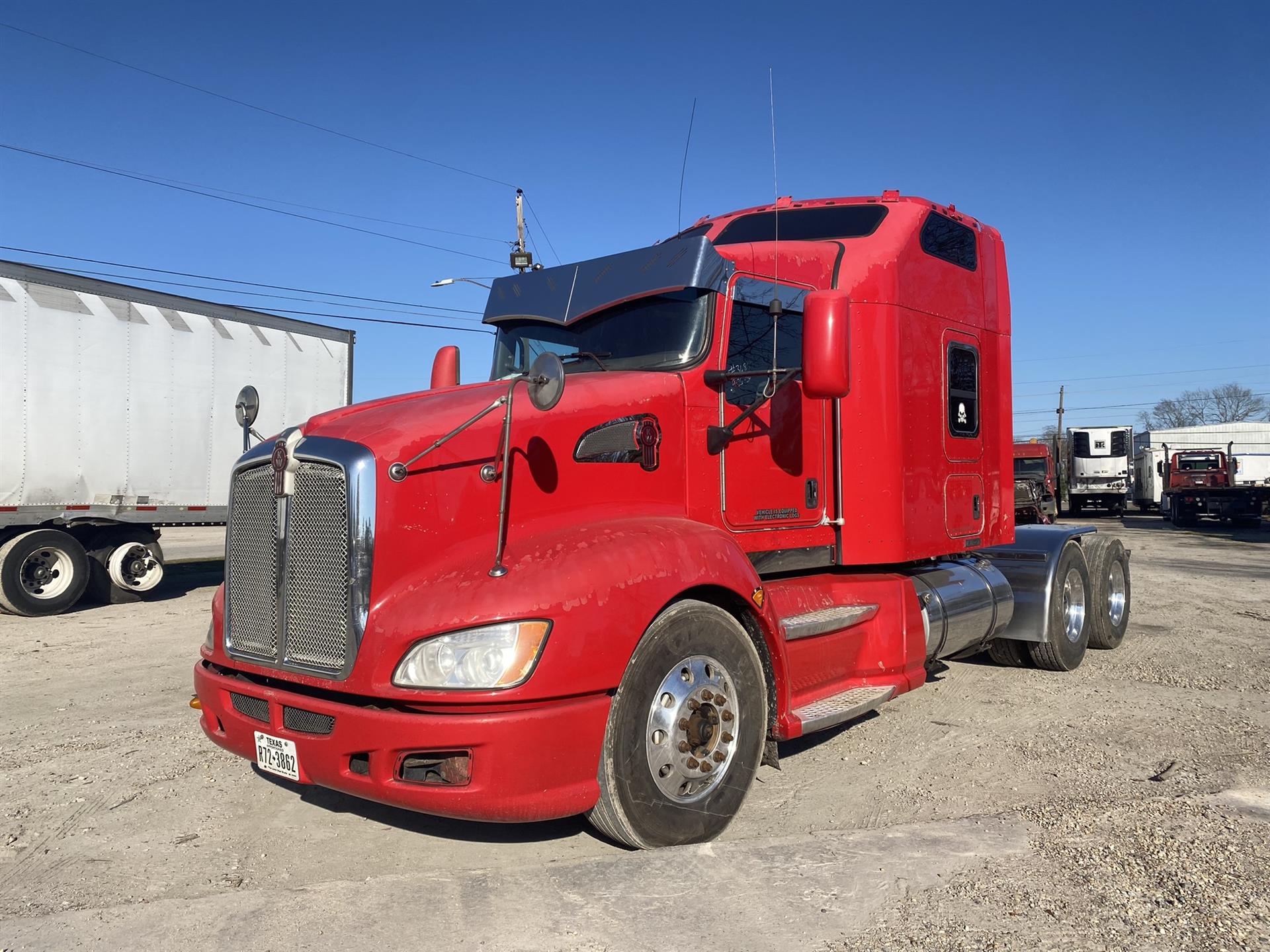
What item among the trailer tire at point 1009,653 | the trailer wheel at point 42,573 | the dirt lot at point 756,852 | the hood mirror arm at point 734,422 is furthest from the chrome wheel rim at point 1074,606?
the trailer wheel at point 42,573

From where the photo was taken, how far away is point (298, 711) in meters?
3.71

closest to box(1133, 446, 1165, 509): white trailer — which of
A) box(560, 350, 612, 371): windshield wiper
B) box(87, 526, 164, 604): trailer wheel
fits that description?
box(87, 526, 164, 604): trailer wheel

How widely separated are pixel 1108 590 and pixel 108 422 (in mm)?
11715

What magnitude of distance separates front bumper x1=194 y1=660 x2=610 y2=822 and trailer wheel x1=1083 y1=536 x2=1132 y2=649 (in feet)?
21.5

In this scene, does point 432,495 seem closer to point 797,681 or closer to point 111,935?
point 111,935

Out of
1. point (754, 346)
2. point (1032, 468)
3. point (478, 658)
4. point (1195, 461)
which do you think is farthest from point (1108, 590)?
point (1195, 461)

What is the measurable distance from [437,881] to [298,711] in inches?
33.4

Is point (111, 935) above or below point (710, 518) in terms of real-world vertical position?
below

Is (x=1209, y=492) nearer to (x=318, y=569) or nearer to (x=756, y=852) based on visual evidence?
(x=756, y=852)

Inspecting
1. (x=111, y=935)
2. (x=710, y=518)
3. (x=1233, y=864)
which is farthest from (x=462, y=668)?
(x=1233, y=864)

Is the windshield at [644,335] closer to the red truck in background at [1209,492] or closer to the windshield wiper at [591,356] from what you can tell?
the windshield wiper at [591,356]

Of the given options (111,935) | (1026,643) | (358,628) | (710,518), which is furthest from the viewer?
(1026,643)

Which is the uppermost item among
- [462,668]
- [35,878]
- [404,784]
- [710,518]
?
[710,518]

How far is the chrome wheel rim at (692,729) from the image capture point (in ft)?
12.7
